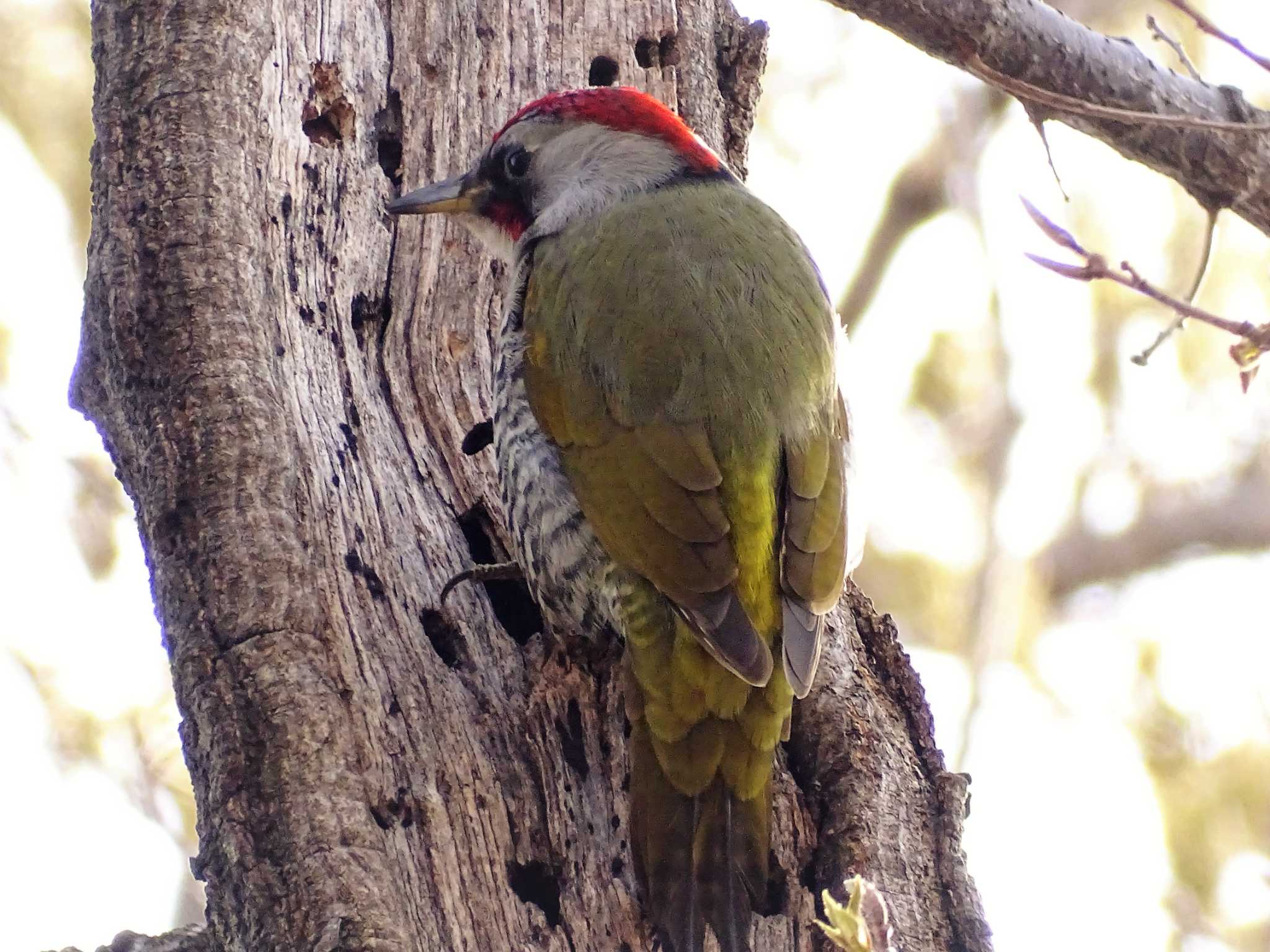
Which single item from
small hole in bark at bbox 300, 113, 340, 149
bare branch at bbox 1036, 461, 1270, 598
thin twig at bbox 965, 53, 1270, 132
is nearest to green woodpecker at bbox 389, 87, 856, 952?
small hole in bark at bbox 300, 113, 340, 149

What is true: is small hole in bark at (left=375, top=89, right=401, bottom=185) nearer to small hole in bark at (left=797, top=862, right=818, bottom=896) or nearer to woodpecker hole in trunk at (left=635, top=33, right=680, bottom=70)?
woodpecker hole in trunk at (left=635, top=33, right=680, bottom=70)

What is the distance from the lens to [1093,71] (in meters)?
4.05

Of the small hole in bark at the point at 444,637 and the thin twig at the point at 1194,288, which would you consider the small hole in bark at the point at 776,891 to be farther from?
the thin twig at the point at 1194,288

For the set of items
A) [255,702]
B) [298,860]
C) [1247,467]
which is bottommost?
[298,860]

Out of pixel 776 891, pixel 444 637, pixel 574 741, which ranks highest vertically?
pixel 444 637

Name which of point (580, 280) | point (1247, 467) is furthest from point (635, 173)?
point (1247, 467)

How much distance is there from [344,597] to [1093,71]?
2.48m

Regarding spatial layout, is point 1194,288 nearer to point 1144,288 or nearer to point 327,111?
point 1144,288

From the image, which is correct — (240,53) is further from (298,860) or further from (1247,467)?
(1247,467)

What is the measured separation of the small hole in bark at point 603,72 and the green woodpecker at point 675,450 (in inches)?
12.1

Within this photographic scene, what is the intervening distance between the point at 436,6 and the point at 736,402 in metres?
1.75

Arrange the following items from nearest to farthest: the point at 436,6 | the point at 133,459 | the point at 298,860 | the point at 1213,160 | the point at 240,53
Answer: the point at 298,860, the point at 133,459, the point at 240,53, the point at 1213,160, the point at 436,6

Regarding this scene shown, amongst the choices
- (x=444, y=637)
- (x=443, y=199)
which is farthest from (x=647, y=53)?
(x=444, y=637)

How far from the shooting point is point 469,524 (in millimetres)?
3826
